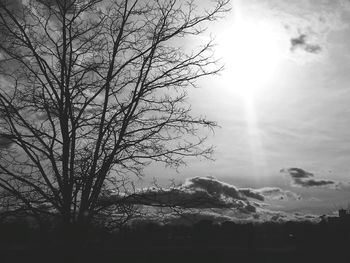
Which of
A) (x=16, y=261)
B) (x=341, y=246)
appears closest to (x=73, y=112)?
(x=16, y=261)

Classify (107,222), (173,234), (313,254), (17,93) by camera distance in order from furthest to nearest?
(173,234), (313,254), (17,93), (107,222)

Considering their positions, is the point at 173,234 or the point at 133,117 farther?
the point at 173,234

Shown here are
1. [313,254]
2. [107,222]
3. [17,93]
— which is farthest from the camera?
[313,254]

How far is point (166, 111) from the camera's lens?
7.95m

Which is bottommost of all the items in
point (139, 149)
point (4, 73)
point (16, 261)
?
point (16, 261)

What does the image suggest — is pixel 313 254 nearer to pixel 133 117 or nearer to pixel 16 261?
pixel 133 117

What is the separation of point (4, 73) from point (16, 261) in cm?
421

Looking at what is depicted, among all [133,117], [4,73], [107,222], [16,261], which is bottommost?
[16,261]

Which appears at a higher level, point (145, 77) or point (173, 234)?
point (145, 77)

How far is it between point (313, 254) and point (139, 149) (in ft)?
23.5

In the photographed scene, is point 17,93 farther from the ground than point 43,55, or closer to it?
closer to it

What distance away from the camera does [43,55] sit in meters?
Answer: 7.81

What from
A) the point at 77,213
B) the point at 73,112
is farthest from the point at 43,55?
the point at 77,213

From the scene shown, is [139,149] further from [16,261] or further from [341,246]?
[341,246]
